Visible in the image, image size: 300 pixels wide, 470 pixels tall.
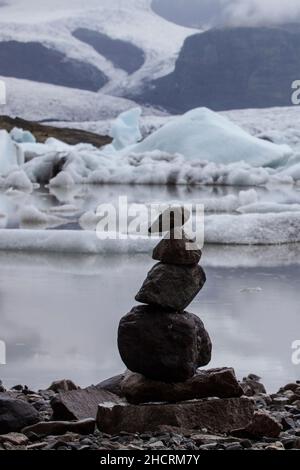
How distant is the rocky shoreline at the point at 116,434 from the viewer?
2406 millimetres

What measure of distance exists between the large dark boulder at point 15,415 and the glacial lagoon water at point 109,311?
530 mm

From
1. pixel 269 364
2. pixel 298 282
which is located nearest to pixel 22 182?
pixel 298 282

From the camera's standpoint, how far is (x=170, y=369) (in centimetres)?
271

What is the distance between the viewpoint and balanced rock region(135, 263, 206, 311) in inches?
110

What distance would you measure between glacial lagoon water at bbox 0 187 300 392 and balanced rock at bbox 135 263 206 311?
24.3 inches

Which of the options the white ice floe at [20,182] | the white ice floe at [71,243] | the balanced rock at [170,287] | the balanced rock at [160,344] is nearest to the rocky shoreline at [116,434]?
the balanced rock at [160,344]

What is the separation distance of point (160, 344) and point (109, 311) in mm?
1834

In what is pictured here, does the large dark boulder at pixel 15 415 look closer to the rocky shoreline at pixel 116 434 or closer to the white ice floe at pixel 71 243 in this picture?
the rocky shoreline at pixel 116 434

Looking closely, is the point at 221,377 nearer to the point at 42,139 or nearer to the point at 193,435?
the point at 193,435

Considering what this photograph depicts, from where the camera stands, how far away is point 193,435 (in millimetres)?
2549

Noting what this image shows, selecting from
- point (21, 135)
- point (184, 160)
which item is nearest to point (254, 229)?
point (184, 160)

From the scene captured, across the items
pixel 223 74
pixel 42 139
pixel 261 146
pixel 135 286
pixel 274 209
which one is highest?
pixel 223 74

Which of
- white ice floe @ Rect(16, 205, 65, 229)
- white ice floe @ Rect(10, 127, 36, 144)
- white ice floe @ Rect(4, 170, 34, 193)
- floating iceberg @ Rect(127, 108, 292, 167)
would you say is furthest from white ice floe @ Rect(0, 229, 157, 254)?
white ice floe @ Rect(10, 127, 36, 144)
